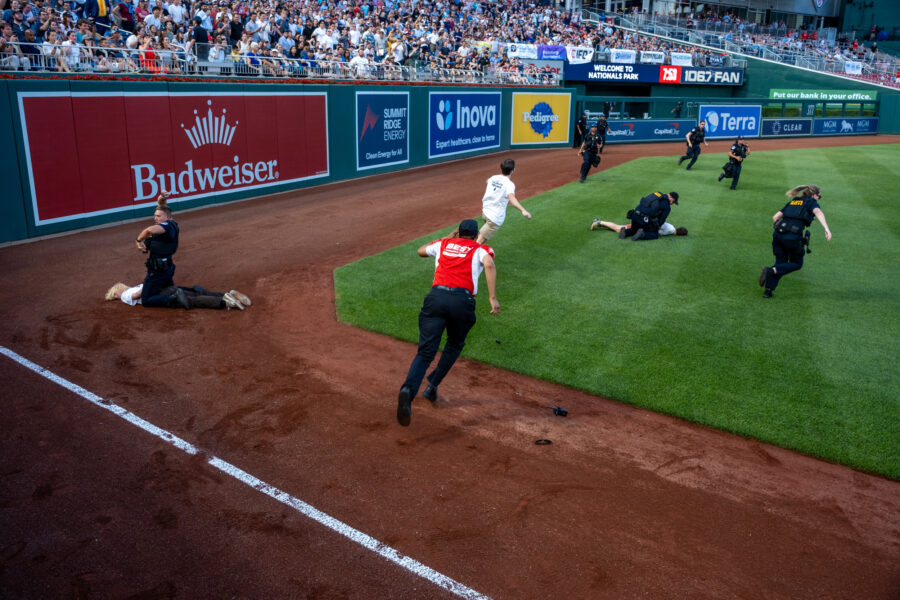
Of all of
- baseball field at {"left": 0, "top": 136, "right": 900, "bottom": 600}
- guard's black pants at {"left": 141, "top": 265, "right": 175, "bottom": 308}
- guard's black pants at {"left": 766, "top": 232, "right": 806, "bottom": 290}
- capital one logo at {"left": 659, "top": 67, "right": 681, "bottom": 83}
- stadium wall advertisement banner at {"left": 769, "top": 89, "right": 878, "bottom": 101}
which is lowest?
baseball field at {"left": 0, "top": 136, "right": 900, "bottom": 600}

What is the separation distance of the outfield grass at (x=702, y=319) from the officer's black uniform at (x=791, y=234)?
0.60 metres

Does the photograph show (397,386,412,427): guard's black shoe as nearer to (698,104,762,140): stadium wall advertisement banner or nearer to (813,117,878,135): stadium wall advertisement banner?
(698,104,762,140): stadium wall advertisement banner

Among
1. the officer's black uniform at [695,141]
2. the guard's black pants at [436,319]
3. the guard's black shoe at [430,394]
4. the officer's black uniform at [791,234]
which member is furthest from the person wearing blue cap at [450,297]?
the officer's black uniform at [695,141]

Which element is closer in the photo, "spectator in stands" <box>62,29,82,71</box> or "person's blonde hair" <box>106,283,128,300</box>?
"person's blonde hair" <box>106,283,128,300</box>

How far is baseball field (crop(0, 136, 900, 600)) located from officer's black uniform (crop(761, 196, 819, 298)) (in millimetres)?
596

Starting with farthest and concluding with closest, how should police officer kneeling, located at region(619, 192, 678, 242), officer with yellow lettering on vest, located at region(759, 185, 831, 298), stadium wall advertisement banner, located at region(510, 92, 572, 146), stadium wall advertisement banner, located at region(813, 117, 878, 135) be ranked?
stadium wall advertisement banner, located at region(813, 117, 878, 135) < stadium wall advertisement banner, located at region(510, 92, 572, 146) < police officer kneeling, located at region(619, 192, 678, 242) < officer with yellow lettering on vest, located at region(759, 185, 831, 298)

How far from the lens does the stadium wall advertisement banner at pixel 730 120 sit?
40.2m

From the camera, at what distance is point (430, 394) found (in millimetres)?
7578

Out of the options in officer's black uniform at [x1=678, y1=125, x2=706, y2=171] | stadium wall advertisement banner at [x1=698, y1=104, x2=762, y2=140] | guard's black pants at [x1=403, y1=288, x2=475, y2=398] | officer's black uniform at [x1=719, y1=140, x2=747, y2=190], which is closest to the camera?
guard's black pants at [x1=403, y1=288, x2=475, y2=398]

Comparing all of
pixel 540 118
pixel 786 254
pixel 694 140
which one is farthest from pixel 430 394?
pixel 540 118

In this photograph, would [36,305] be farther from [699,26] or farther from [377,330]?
[699,26]

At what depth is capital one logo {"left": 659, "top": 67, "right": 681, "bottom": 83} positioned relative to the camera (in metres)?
44.9

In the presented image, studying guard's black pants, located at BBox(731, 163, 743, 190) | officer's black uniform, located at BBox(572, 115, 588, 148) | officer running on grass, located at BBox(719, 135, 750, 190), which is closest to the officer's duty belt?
officer running on grass, located at BBox(719, 135, 750, 190)

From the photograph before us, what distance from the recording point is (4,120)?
13.0 m
